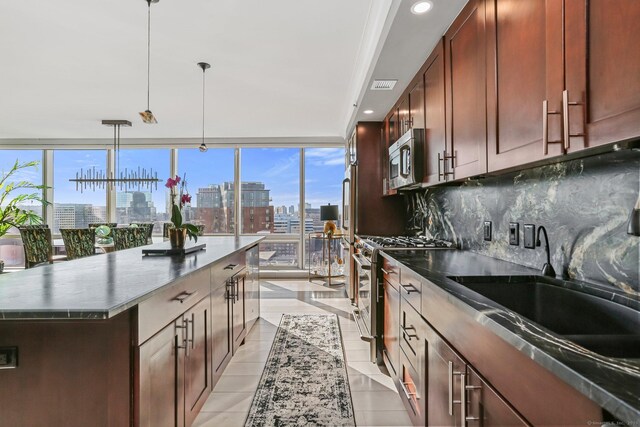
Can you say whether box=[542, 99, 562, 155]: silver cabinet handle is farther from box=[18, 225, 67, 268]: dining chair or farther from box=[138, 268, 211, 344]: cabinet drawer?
box=[18, 225, 67, 268]: dining chair

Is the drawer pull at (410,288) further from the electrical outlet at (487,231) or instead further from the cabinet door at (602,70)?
the cabinet door at (602,70)

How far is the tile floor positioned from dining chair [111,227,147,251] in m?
1.99

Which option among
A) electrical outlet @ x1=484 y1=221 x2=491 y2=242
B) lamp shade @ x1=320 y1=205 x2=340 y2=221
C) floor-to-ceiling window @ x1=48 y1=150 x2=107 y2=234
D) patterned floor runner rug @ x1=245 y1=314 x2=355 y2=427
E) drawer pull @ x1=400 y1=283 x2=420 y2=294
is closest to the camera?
drawer pull @ x1=400 y1=283 x2=420 y2=294

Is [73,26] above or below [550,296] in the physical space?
above

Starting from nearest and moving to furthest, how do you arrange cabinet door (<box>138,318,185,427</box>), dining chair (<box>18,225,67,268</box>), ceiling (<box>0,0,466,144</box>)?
cabinet door (<box>138,318,185,427</box>) → ceiling (<box>0,0,466,144</box>) → dining chair (<box>18,225,67,268</box>)

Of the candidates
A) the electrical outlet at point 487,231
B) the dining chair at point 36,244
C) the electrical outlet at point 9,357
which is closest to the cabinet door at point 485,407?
the electrical outlet at point 487,231

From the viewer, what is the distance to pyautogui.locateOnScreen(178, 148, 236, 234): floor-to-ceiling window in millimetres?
6715


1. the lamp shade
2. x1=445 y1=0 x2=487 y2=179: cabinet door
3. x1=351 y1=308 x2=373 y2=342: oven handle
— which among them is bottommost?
x1=351 y1=308 x2=373 y2=342: oven handle

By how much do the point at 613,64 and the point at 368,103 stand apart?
2.89 metres

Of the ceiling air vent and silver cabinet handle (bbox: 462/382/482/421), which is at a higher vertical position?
the ceiling air vent

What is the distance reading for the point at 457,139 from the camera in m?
2.03

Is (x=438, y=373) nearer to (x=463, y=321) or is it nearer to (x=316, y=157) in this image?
(x=463, y=321)

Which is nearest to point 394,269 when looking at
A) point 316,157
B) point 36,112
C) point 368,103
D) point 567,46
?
point 567,46

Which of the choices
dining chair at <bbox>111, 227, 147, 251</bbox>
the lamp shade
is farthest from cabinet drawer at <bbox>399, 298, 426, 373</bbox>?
dining chair at <bbox>111, 227, 147, 251</bbox>
